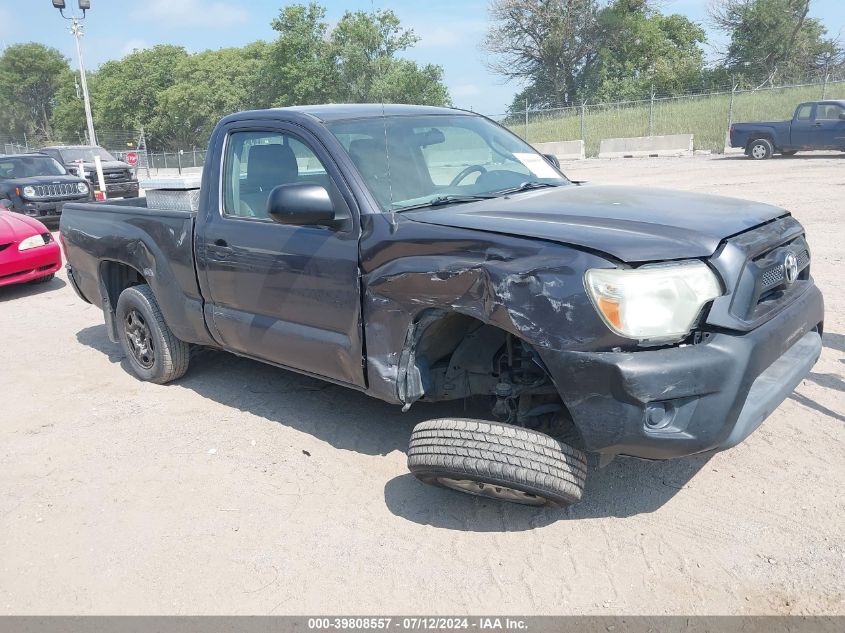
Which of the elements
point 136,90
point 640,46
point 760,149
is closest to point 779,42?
point 640,46

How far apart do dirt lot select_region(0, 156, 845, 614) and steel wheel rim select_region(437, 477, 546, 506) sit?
19 cm

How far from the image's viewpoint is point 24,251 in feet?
28.0

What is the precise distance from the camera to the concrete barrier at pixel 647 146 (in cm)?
→ 2609

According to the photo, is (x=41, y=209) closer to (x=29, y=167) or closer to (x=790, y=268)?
(x=29, y=167)

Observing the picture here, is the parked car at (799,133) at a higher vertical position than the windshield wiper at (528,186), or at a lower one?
higher

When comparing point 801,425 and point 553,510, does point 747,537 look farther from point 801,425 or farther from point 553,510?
point 801,425

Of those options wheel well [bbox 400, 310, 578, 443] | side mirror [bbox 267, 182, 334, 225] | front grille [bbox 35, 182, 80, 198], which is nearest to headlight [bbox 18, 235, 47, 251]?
front grille [bbox 35, 182, 80, 198]

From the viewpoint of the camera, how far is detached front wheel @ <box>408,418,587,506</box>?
9.45 feet

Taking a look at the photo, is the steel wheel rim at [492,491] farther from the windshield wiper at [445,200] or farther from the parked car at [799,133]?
the parked car at [799,133]

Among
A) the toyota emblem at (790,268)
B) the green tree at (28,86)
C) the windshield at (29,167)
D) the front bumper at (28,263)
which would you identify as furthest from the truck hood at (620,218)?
the green tree at (28,86)

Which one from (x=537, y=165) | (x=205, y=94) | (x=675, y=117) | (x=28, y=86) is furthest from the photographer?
(x=28, y=86)

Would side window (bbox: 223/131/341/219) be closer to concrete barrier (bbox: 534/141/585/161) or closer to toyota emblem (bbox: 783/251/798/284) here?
toyota emblem (bbox: 783/251/798/284)

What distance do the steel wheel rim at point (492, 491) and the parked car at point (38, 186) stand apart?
12.6 m

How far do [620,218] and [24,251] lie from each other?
26.0 feet
